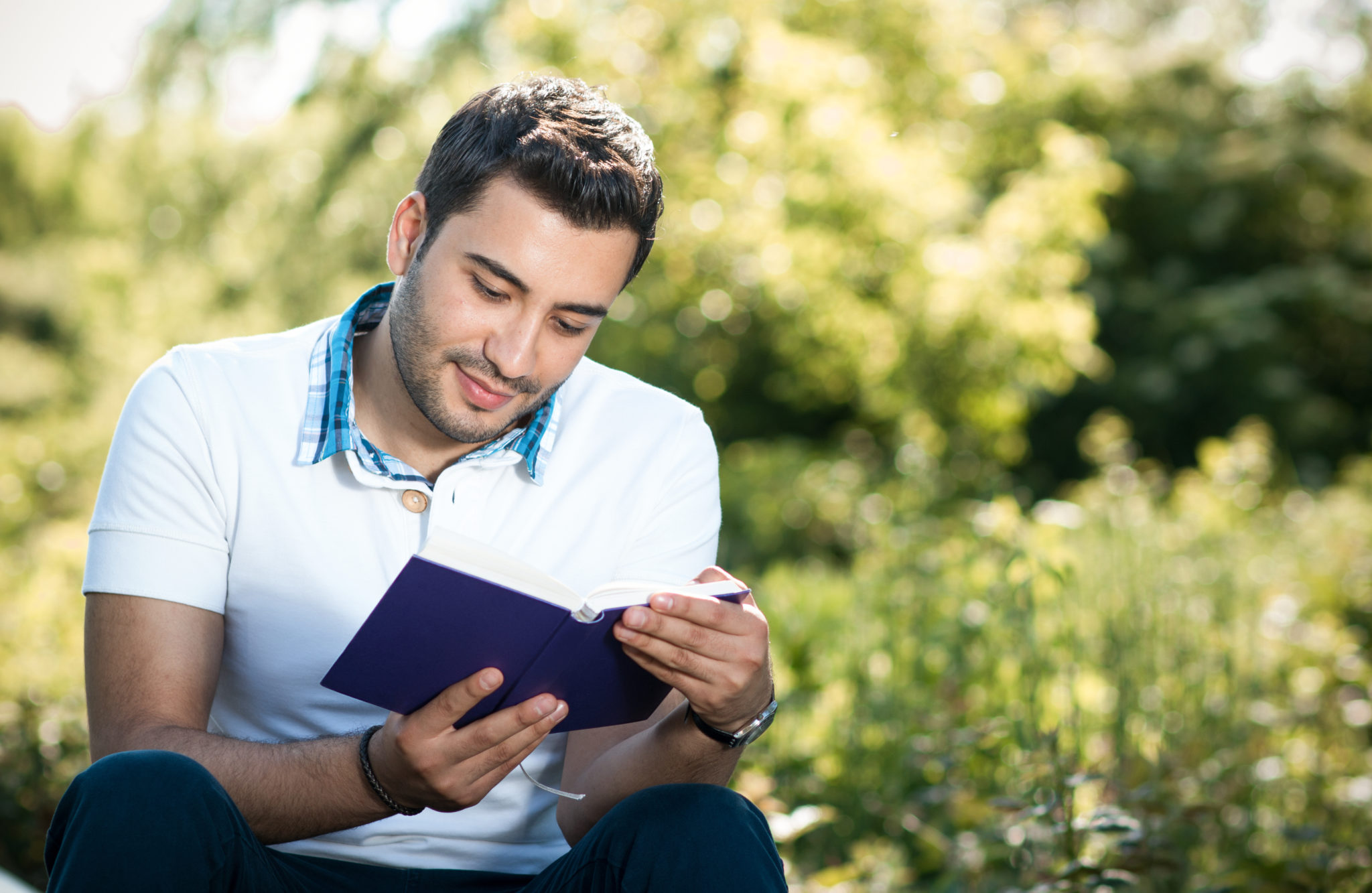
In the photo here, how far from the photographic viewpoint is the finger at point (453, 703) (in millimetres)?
1291

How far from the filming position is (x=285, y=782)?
4.64ft

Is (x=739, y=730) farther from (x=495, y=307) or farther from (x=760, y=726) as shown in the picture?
(x=495, y=307)

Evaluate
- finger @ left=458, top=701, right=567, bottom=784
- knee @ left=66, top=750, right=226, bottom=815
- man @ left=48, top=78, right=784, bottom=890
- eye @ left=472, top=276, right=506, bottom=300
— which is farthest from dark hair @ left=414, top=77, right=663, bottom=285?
knee @ left=66, top=750, right=226, bottom=815

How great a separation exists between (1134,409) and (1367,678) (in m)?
7.79

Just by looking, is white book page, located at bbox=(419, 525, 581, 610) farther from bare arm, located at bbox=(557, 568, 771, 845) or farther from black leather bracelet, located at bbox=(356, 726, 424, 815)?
black leather bracelet, located at bbox=(356, 726, 424, 815)

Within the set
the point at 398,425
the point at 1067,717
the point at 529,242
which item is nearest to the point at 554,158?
the point at 529,242

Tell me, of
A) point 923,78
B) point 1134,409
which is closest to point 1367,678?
point 923,78

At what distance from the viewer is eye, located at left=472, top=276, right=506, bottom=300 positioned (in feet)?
5.60

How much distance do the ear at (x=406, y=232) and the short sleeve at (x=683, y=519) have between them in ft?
1.81

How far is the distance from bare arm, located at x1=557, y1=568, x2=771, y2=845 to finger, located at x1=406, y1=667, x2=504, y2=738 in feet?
0.53

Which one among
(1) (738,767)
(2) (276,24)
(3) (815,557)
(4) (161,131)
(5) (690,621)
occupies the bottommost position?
(3) (815,557)

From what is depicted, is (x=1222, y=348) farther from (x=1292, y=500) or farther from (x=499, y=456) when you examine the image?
(x=499, y=456)

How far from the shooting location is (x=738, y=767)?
2.80m

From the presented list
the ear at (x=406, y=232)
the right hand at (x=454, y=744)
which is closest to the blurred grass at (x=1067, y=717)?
the right hand at (x=454, y=744)
